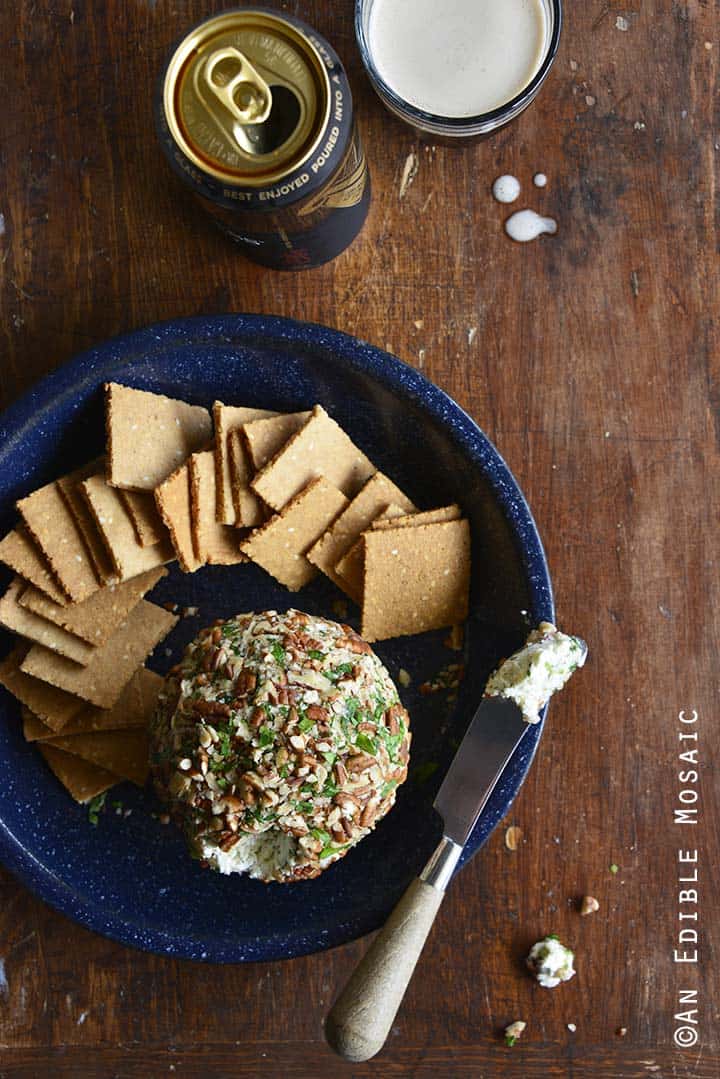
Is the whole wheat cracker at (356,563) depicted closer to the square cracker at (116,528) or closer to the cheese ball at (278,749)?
the cheese ball at (278,749)

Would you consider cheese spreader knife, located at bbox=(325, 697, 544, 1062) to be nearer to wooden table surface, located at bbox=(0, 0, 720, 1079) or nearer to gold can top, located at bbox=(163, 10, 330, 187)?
wooden table surface, located at bbox=(0, 0, 720, 1079)

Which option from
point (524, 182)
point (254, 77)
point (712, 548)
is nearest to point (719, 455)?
point (712, 548)

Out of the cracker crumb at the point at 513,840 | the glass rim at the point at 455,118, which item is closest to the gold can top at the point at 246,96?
the glass rim at the point at 455,118

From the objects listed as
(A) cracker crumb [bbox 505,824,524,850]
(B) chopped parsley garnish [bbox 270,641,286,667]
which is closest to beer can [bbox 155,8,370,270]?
(B) chopped parsley garnish [bbox 270,641,286,667]

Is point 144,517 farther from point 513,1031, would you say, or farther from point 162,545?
point 513,1031

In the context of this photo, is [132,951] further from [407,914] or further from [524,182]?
[524,182]

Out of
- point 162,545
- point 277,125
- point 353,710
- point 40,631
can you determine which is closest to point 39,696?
point 40,631

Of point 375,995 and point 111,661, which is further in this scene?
point 111,661
